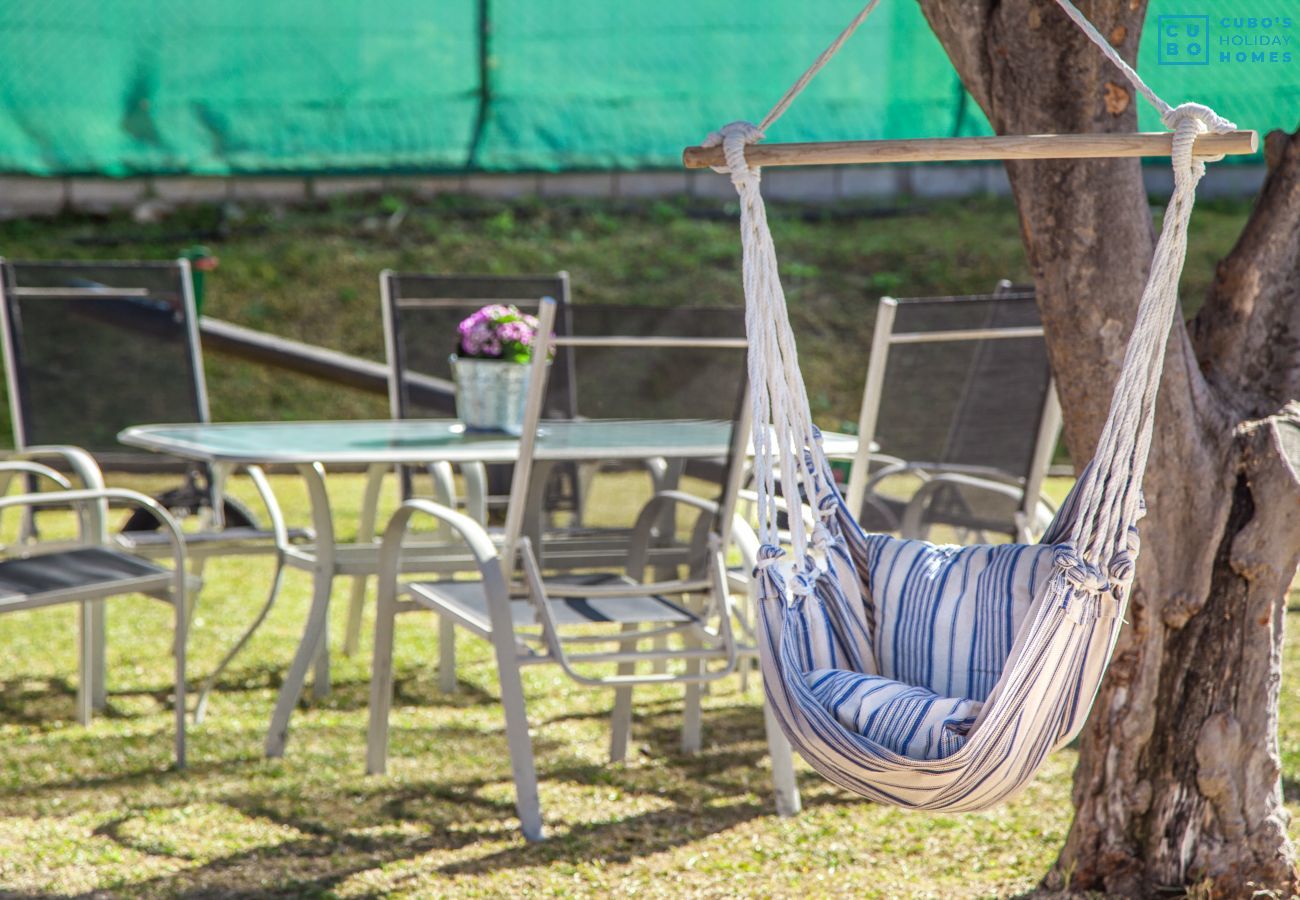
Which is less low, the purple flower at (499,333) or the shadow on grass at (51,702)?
the purple flower at (499,333)

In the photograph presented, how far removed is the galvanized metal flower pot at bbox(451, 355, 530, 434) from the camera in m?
3.47

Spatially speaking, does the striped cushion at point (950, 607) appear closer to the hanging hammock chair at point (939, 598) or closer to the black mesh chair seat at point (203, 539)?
the hanging hammock chair at point (939, 598)

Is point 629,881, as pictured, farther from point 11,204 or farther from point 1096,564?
point 11,204

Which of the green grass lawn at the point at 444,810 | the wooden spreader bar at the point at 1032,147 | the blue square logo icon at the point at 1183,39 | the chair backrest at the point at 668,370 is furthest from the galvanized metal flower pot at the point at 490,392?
the wooden spreader bar at the point at 1032,147

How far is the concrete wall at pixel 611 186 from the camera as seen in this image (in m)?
8.84

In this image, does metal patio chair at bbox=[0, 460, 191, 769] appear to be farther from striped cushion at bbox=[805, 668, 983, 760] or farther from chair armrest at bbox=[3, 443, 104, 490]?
striped cushion at bbox=[805, 668, 983, 760]

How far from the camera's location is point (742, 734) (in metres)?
3.29

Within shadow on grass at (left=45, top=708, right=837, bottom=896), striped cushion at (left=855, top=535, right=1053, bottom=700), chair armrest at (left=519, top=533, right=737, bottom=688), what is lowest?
shadow on grass at (left=45, top=708, right=837, bottom=896)

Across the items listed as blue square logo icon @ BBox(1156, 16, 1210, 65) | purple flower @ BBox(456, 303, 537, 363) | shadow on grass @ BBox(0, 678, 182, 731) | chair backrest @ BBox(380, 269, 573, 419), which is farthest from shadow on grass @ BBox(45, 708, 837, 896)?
blue square logo icon @ BBox(1156, 16, 1210, 65)

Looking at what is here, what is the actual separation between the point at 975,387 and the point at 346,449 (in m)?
1.34

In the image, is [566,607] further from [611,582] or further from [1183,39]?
[1183,39]

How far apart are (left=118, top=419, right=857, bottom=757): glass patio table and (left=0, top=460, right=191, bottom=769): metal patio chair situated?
19cm

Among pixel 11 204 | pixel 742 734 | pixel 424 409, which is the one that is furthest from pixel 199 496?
pixel 11 204

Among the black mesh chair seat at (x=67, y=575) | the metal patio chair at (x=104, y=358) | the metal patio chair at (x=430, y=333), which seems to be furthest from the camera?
the metal patio chair at (x=430, y=333)
